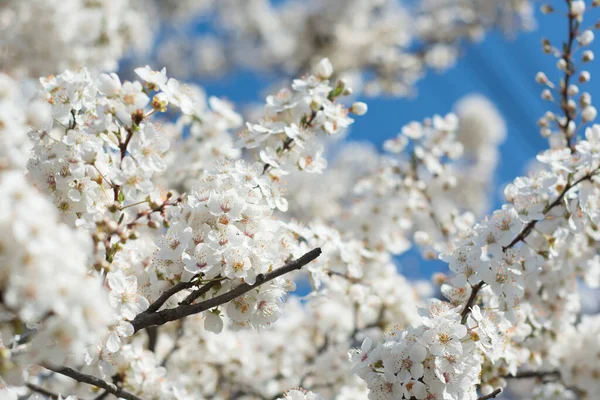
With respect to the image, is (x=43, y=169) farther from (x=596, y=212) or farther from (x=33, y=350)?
(x=596, y=212)

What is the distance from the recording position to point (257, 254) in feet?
5.92

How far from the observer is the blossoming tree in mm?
1336

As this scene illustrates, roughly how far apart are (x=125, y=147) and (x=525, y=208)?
1462 mm

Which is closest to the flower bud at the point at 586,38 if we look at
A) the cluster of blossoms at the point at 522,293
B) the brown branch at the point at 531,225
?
the cluster of blossoms at the point at 522,293

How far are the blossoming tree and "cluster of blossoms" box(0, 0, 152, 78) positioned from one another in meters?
0.25

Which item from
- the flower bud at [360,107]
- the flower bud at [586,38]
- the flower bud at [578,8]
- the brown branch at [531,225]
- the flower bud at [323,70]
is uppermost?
the flower bud at [578,8]

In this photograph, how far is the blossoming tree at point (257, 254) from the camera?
134 cm

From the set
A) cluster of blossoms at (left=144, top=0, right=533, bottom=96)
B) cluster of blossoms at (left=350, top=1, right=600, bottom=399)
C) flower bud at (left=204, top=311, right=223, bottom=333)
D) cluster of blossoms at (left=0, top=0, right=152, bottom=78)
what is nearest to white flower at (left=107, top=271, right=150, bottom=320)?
flower bud at (left=204, top=311, right=223, bottom=333)

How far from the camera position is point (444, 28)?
895 cm

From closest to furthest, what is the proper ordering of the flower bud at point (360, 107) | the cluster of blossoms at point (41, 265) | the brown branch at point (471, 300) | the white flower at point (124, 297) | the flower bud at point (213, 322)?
the cluster of blossoms at point (41, 265) → the white flower at point (124, 297) → the flower bud at point (213, 322) → the brown branch at point (471, 300) → the flower bud at point (360, 107)

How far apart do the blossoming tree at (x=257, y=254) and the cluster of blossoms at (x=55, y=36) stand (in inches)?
9.7

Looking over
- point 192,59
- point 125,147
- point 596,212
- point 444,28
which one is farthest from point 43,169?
point 192,59

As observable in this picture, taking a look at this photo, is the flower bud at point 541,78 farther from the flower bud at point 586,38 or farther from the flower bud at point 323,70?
the flower bud at point 323,70

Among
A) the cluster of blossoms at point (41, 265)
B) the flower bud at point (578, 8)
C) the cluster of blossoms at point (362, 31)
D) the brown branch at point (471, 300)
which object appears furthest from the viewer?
the cluster of blossoms at point (362, 31)
